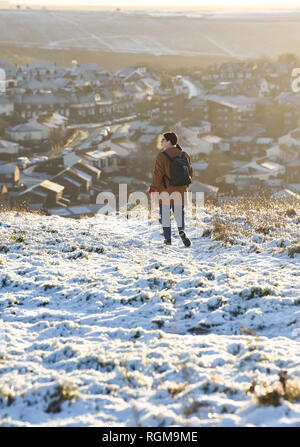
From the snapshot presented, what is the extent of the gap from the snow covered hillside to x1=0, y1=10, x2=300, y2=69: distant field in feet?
422

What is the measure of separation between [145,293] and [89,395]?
7.28 ft

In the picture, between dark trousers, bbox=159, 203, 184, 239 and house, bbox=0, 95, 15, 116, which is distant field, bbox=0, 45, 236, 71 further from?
dark trousers, bbox=159, 203, 184, 239

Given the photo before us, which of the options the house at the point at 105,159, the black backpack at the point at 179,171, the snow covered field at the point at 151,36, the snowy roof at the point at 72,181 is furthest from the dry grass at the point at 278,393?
the snow covered field at the point at 151,36

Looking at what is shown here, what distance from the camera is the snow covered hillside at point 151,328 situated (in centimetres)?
368

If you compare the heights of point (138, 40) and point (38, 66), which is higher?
point (138, 40)

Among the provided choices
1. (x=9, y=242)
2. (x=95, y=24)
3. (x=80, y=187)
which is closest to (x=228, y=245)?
(x=9, y=242)

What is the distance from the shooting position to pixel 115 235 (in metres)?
9.09

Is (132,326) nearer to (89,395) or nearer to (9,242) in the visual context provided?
(89,395)

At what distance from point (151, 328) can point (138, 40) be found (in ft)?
597

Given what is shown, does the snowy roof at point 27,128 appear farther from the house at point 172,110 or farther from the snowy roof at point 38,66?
the snowy roof at point 38,66

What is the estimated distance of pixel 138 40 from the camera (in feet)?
565

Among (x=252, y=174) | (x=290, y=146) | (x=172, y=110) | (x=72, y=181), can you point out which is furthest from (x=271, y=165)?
(x=172, y=110)

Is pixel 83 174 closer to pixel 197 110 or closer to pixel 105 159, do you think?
pixel 105 159
